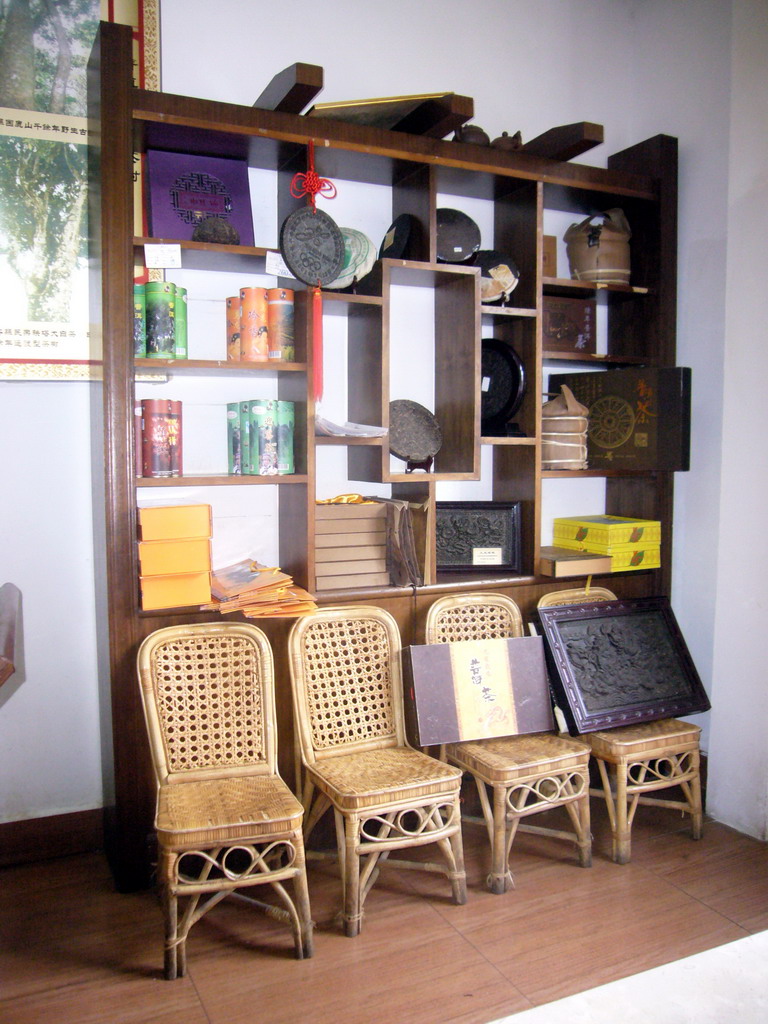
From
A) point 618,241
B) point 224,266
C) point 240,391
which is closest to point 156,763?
point 240,391

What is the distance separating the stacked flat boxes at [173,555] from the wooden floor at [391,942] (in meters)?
0.92

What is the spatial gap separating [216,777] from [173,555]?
67 cm

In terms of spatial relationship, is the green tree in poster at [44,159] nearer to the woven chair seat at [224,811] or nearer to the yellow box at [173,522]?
the yellow box at [173,522]

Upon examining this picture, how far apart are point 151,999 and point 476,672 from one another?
4.31 feet

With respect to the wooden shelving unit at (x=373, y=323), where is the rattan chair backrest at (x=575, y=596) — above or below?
below

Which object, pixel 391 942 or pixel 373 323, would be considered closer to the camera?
pixel 391 942

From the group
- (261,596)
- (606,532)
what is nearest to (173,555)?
(261,596)

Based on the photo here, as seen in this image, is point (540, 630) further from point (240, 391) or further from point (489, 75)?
point (489, 75)

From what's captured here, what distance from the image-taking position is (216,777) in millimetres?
2365

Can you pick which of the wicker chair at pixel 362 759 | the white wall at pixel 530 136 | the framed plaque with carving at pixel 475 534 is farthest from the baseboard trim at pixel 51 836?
the framed plaque with carving at pixel 475 534

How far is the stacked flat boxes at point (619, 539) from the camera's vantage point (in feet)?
10.1

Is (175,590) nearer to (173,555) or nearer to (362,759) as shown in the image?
(173,555)

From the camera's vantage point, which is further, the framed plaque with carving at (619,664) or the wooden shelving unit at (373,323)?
the framed plaque with carving at (619,664)

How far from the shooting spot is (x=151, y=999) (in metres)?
1.97
